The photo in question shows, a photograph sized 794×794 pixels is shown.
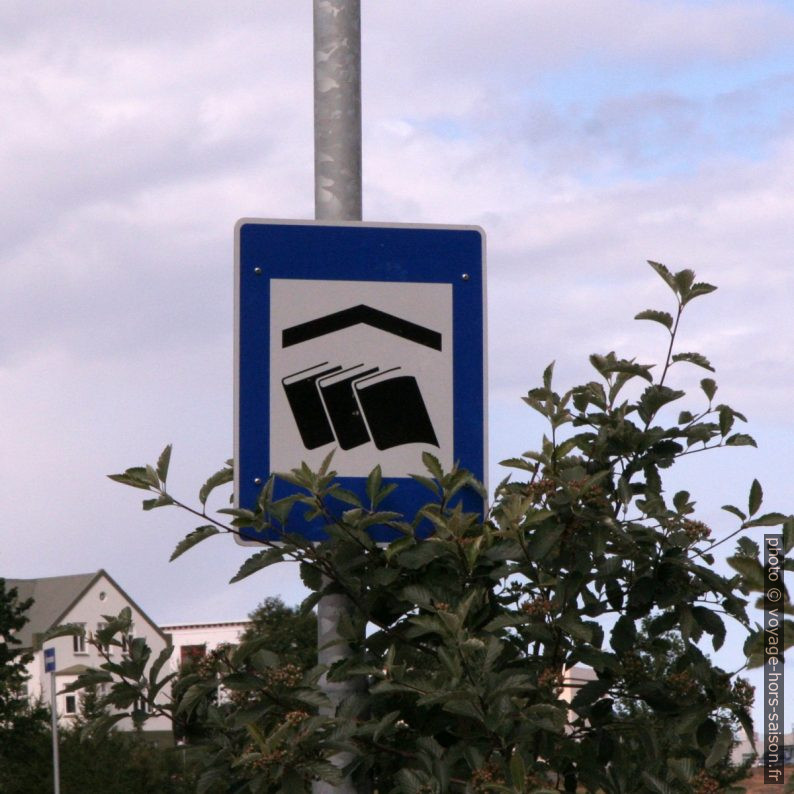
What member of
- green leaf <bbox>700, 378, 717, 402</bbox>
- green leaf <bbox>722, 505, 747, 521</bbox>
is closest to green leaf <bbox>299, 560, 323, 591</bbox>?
green leaf <bbox>722, 505, 747, 521</bbox>

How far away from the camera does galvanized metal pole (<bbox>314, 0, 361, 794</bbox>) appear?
3.35 metres

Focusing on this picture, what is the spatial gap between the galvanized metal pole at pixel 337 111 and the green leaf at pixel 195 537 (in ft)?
2.70

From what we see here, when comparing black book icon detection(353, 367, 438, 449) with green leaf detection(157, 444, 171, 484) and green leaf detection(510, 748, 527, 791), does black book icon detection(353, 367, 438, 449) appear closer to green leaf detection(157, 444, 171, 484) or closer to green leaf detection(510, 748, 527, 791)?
green leaf detection(157, 444, 171, 484)

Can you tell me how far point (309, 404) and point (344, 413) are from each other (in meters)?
0.09

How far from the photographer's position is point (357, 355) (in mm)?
3244

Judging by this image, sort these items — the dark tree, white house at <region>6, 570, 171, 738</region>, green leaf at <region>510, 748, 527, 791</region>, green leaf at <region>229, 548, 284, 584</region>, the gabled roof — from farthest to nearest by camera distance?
the gabled roof → white house at <region>6, 570, 171, 738</region> → the dark tree → green leaf at <region>229, 548, 284, 584</region> → green leaf at <region>510, 748, 527, 791</region>

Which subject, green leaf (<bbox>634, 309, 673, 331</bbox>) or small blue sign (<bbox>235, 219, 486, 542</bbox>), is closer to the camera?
small blue sign (<bbox>235, 219, 486, 542</bbox>)

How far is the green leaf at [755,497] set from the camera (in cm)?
320

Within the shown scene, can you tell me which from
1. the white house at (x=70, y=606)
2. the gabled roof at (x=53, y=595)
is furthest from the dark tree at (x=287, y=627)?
the gabled roof at (x=53, y=595)

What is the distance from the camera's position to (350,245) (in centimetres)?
332

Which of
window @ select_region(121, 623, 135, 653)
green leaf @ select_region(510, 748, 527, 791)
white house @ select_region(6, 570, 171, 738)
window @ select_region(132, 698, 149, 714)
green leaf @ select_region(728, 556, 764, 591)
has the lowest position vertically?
white house @ select_region(6, 570, 171, 738)

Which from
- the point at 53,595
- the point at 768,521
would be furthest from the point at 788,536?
the point at 53,595

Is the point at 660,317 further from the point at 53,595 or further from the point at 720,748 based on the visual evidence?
the point at 53,595

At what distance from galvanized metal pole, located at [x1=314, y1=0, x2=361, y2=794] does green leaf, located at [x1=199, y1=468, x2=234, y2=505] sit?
Result: 0.67 m
